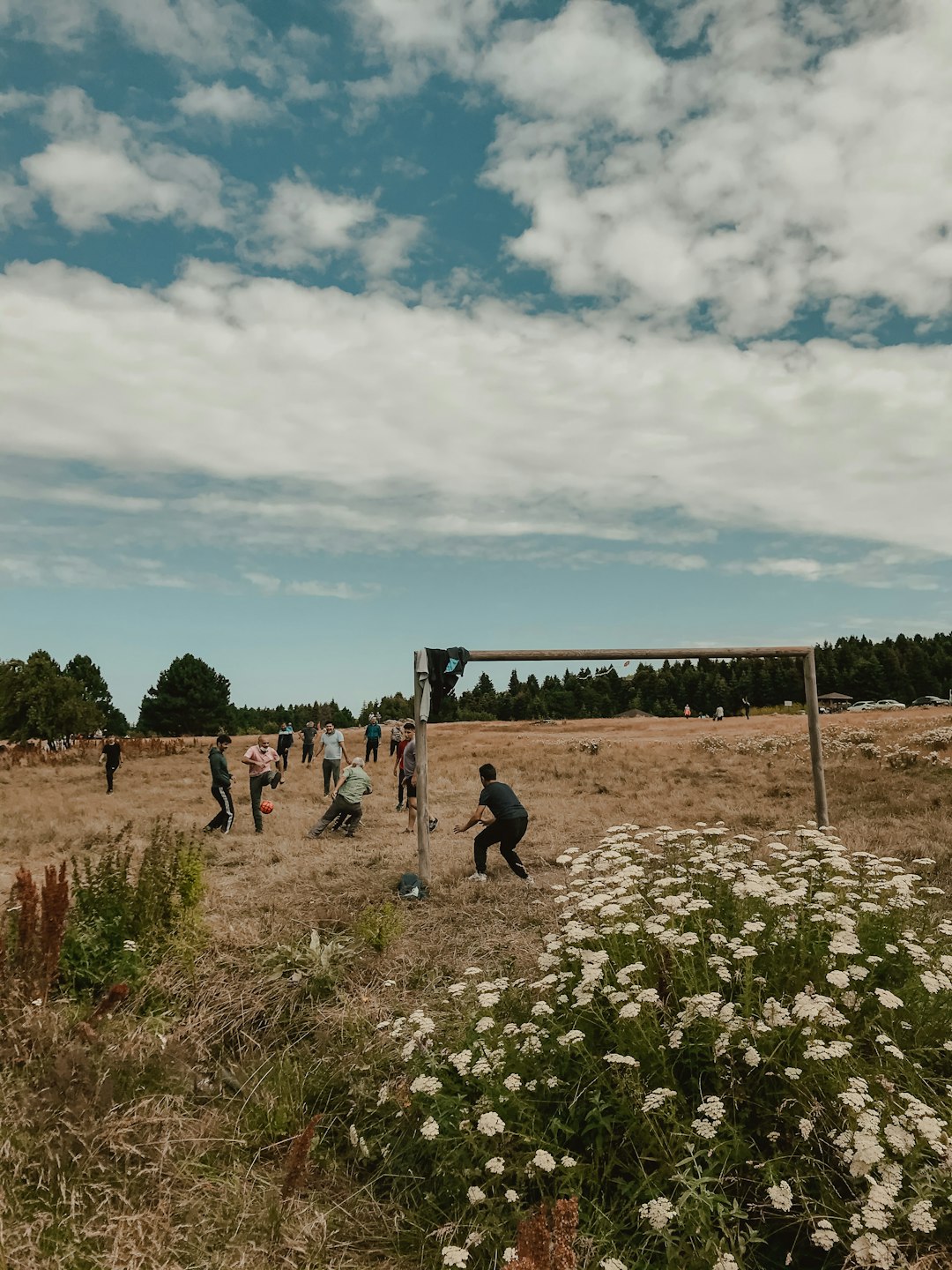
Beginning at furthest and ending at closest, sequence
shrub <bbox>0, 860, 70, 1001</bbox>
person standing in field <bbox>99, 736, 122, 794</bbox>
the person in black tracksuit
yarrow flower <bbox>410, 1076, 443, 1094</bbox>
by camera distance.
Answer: person standing in field <bbox>99, 736, 122, 794</bbox>
the person in black tracksuit
shrub <bbox>0, 860, 70, 1001</bbox>
yarrow flower <bbox>410, 1076, 443, 1094</bbox>

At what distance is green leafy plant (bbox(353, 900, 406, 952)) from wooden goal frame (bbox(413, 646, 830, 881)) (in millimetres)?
1498

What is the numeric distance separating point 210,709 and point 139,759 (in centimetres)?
5635

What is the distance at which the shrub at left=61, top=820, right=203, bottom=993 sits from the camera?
20.1ft

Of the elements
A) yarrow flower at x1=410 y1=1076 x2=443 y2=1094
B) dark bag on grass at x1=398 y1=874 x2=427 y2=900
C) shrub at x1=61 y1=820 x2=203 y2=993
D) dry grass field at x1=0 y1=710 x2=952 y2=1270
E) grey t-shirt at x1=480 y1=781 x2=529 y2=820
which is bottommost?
dry grass field at x1=0 y1=710 x2=952 y2=1270

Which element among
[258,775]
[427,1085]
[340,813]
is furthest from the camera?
[258,775]

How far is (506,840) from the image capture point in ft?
31.3

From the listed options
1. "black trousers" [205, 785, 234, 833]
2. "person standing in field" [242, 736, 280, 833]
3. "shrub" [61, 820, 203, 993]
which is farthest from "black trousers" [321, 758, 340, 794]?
"shrub" [61, 820, 203, 993]

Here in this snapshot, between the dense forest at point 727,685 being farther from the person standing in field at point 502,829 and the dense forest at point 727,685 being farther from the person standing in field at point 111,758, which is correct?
the person standing in field at point 502,829

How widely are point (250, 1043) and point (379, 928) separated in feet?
5.51

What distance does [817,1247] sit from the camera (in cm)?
356

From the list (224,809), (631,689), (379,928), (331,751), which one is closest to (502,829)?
(379,928)

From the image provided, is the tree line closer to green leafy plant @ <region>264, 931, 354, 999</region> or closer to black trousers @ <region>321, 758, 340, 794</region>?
black trousers @ <region>321, 758, 340, 794</region>

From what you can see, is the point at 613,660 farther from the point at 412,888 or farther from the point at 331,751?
the point at 331,751

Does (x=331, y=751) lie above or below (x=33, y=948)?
above
